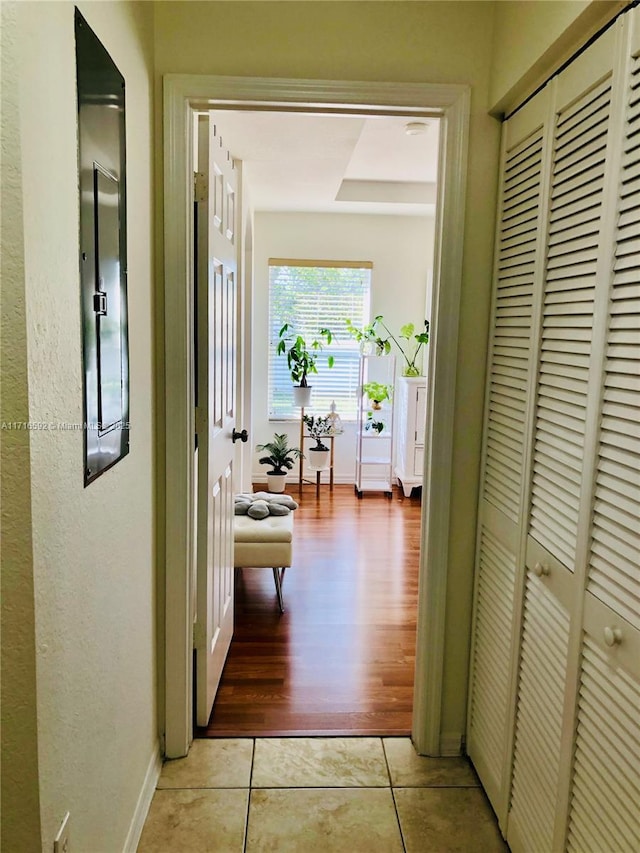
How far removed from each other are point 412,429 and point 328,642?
113 inches

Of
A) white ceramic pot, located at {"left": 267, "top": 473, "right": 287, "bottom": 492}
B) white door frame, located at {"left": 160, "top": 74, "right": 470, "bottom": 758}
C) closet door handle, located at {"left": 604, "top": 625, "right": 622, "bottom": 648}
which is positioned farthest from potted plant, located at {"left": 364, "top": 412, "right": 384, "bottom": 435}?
closet door handle, located at {"left": 604, "top": 625, "right": 622, "bottom": 648}

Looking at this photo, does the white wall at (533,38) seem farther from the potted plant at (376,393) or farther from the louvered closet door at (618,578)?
the potted plant at (376,393)

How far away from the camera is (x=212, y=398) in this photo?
A: 225cm

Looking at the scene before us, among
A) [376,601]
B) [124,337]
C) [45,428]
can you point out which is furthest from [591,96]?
[376,601]

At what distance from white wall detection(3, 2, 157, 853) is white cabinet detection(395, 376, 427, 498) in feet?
12.9

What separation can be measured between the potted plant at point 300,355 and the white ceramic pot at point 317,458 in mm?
436

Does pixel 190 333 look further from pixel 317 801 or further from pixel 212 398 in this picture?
pixel 317 801

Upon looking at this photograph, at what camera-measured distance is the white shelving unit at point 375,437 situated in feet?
19.0

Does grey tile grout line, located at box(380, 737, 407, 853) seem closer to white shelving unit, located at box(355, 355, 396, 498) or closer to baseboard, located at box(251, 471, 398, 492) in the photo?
white shelving unit, located at box(355, 355, 396, 498)

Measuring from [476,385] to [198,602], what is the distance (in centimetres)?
120

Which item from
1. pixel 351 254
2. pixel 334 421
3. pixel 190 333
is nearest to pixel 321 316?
pixel 351 254

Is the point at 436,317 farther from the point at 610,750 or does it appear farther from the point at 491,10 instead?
the point at 610,750

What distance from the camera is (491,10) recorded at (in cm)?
188

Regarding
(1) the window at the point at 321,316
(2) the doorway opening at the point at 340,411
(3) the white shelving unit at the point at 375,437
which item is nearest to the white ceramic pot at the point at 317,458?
(2) the doorway opening at the point at 340,411
